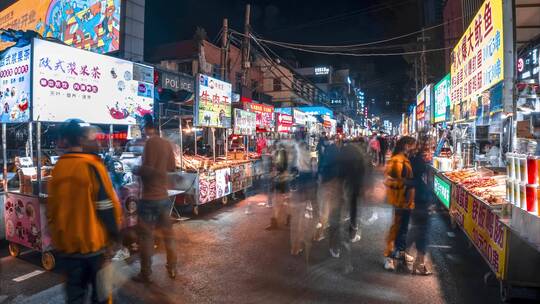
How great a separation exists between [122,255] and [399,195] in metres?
4.59

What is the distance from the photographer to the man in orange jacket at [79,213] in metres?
2.95

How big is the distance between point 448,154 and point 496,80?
6.46 meters

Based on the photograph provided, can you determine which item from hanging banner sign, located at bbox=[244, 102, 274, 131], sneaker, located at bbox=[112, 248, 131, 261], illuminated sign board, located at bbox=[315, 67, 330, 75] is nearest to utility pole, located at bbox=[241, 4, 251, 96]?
hanging banner sign, located at bbox=[244, 102, 274, 131]

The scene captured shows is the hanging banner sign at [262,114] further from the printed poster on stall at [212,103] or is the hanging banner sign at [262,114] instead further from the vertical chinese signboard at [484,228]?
the vertical chinese signboard at [484,228]

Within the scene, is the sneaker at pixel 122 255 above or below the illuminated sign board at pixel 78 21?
below

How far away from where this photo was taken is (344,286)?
→ 4809 mm

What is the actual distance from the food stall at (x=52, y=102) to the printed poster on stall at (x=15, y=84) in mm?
16

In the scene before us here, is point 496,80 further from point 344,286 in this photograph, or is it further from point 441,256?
point 344,286

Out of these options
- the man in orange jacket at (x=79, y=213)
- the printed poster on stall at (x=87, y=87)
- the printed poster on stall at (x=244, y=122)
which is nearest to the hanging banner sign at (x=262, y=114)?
the printed poster on stall at (x=244, y=122)

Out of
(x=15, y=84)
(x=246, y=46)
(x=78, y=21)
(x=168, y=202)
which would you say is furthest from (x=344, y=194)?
(x=78, y=21)

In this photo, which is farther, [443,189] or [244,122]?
[244,122]

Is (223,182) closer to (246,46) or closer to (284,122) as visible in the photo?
(284,122)

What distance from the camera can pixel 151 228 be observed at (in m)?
4.91

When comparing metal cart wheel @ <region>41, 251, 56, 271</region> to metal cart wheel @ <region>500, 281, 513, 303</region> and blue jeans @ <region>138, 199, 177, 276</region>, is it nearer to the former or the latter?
blue jeans @ <region>138, 199, 177, 276</region>
